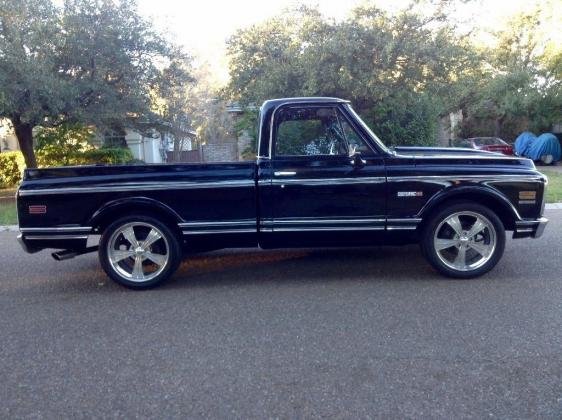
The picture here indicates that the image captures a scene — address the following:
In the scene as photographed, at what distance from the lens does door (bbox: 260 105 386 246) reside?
5887 millimetres

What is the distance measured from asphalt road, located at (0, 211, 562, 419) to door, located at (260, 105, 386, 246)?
0.60 metres

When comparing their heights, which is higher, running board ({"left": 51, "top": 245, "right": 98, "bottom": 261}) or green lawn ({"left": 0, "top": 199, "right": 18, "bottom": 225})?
running board ({"left": 51, "top": 245, "right": 98, "bottom": 261})

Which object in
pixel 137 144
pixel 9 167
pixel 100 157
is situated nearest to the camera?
pixel 9 167

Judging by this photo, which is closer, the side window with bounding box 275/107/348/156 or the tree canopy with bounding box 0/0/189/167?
the side window with bounding box 275/107/348/156

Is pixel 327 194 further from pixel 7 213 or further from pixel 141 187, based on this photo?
pixel 7 213

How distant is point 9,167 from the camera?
1888 centimetres

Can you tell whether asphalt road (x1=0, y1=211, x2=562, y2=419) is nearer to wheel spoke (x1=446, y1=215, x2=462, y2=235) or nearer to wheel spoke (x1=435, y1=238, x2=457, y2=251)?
wheel spoke (x1=435, y1=238, x2=457, y2=251)

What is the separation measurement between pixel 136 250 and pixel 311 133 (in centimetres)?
230

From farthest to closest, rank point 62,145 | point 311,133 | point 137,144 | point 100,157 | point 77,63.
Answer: point 137,144, point 100,157, point 62,145, point 77,63, point 311,133

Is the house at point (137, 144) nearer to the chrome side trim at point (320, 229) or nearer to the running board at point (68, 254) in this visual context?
the running board at point (68, 254)

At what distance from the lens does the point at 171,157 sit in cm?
3086

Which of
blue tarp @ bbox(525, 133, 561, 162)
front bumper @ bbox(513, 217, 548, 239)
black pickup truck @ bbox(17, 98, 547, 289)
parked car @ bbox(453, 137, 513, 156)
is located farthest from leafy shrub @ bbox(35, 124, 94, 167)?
blue tarp @ bbox(525, 133, 561, 162)

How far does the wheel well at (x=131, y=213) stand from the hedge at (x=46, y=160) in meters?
13.3

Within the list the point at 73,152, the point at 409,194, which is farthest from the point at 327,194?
the point at 73,152
